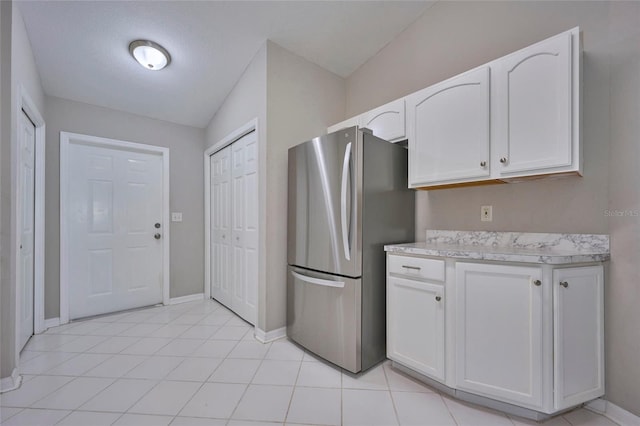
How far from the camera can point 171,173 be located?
132 inches

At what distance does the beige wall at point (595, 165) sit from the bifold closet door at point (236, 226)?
1.78 meters

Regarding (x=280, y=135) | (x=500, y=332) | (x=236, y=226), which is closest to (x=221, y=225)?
(x=236, y=226)

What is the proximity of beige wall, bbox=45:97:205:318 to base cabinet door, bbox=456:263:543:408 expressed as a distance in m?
3.19

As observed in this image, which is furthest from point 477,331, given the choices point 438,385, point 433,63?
point 433,63

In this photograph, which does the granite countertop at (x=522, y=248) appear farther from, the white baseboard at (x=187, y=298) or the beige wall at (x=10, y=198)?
the white baseboard at (x=187, y=298)

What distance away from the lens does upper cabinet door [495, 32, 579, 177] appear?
1368 millimetres

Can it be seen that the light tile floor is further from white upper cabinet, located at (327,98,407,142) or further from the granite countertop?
white upper cabinet, located at (327,98,407,142)

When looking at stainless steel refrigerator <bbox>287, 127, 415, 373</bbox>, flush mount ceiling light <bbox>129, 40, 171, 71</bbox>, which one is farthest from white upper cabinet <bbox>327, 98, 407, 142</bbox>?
flush mount ceiling light <bbox>129, 40, 171, 71</bbox>

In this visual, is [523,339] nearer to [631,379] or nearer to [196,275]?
[631,379]

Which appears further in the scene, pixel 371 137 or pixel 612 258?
pixel 371 137

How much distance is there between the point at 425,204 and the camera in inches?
88.0

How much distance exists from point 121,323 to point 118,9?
281 centimetres

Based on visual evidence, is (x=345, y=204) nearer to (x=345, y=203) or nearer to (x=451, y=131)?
(x=345, y=203)

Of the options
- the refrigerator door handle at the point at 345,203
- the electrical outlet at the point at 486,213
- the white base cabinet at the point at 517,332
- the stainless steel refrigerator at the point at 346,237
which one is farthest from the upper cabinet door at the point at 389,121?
the white base cabinet at the point at 517,332
